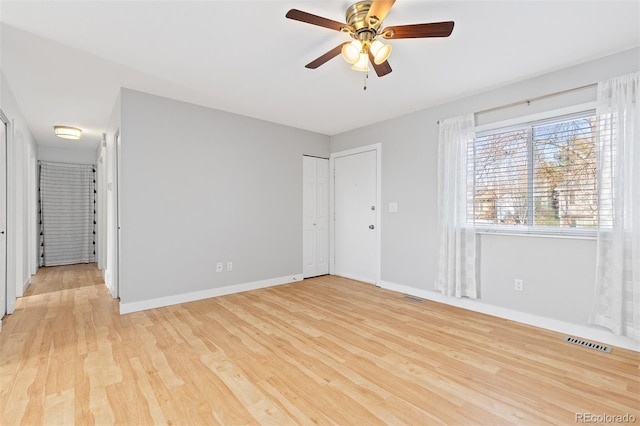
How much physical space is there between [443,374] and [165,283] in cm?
315

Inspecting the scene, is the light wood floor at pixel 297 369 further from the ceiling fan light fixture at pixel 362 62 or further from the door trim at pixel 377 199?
the ceiling fan light fixture at pixel 362 62

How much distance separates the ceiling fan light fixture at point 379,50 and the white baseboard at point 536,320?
287 centimetres

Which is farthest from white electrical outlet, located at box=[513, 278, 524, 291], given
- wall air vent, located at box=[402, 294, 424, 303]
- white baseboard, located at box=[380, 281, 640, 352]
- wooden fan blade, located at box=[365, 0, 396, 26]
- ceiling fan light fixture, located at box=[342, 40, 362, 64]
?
wooden fan blade, located at box=[365, 0, 396, 26]

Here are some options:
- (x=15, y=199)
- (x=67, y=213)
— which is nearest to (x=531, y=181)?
(x=15, y=199)

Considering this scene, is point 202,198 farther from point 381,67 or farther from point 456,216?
point 456,216

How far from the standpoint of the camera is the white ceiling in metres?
2.06

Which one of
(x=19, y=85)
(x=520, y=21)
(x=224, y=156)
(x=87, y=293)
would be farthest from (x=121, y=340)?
(x=520, y=21)

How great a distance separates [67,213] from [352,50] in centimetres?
733

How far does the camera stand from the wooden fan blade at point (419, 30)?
190 cm

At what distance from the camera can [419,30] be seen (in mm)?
1974

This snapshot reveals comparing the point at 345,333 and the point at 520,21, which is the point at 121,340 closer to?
the point at 345,333

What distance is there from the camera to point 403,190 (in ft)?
14.1

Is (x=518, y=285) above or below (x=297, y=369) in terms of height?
above

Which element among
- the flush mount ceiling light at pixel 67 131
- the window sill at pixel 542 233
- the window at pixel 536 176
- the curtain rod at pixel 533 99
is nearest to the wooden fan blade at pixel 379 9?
the curtain rod at pixel 533 99
